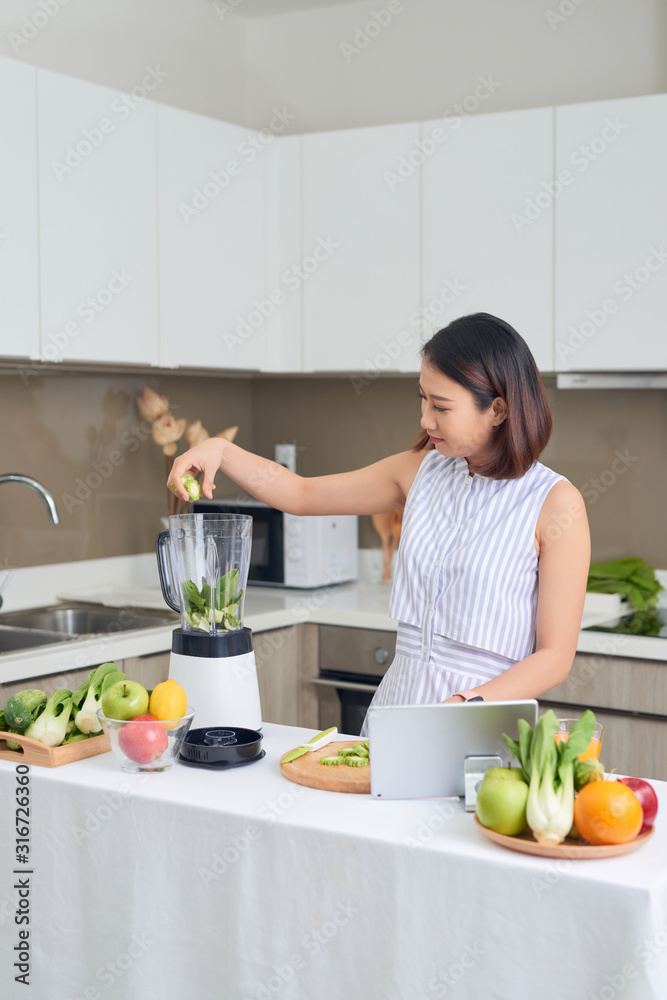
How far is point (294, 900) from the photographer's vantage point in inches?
52.2

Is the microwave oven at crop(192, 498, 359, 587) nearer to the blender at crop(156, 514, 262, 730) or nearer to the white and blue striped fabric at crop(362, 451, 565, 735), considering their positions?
the white and blue striped fabric at crop(362, 451, 565, 735)

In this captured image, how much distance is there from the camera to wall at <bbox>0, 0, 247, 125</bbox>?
298 cm

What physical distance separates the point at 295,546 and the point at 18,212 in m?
1.30

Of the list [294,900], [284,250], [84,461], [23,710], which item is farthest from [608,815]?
[284,250]

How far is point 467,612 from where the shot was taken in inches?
70.8

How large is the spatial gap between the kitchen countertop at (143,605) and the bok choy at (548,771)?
1342 millimetres

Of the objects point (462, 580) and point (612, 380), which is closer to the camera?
point (462, 580)

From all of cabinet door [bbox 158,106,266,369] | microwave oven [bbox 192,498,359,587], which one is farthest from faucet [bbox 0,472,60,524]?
microwave oven [bbox 192,498,359,587]

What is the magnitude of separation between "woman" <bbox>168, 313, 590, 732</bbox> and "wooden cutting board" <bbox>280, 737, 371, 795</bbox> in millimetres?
254

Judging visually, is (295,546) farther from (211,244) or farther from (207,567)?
(207,567)

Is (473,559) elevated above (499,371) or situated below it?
below

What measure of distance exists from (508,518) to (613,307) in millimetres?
1254

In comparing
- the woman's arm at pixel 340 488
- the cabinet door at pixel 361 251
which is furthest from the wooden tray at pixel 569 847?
the cabinet door at pixel 361 251

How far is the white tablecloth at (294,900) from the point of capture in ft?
3.82
